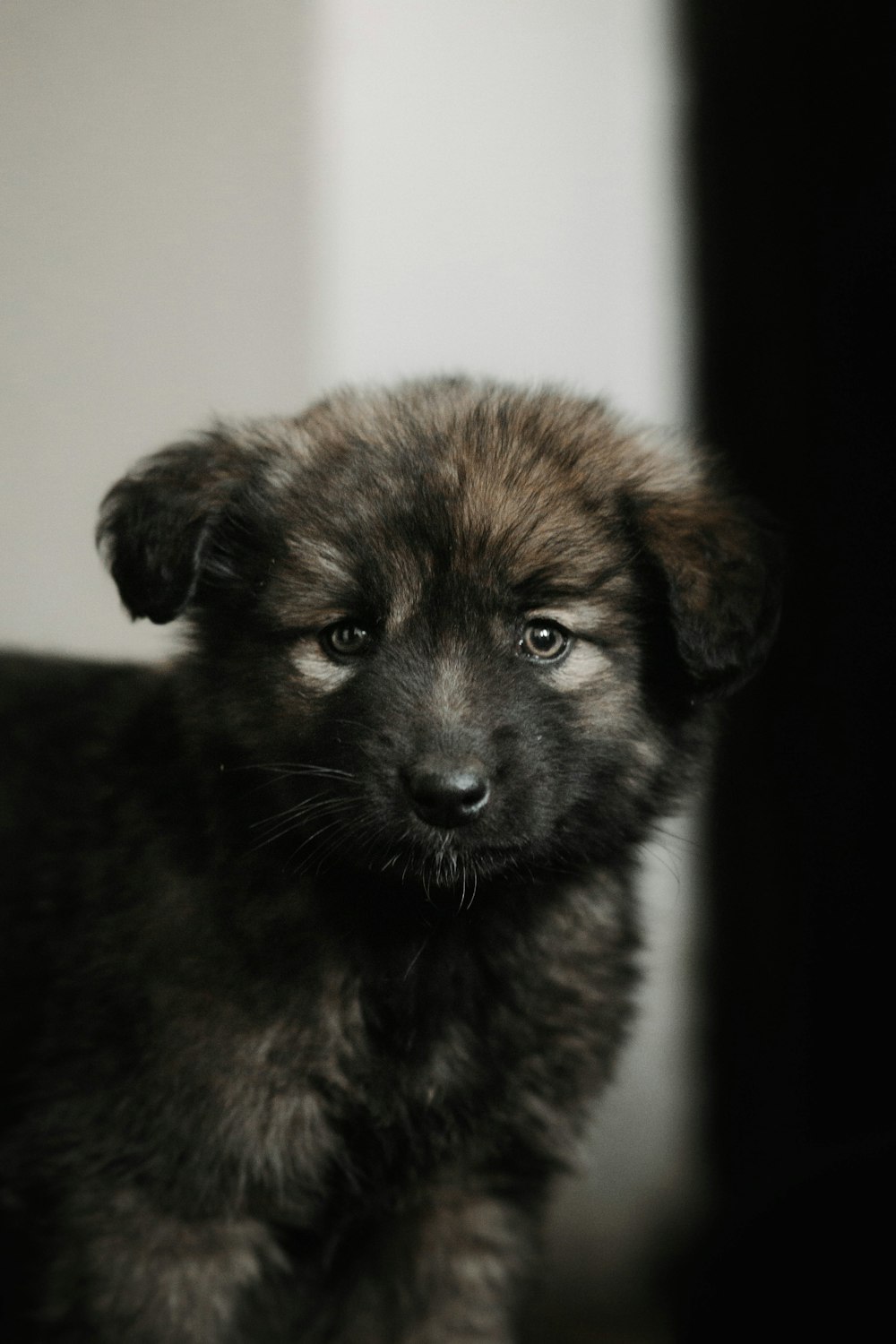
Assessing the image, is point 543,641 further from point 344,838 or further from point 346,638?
point 344,838

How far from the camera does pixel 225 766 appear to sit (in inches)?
68.8

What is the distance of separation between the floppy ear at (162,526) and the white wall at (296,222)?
26 cm

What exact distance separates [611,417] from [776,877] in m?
1.21

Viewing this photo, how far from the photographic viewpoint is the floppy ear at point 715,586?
1.67 meters

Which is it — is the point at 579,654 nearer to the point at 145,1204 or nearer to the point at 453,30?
the point at 145,1204

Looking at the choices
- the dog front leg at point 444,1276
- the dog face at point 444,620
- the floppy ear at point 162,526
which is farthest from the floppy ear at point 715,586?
the dog front leg at point 444,1276

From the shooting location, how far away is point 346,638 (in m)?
1.70

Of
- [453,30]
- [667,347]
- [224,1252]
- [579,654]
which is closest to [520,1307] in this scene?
[224,1252]

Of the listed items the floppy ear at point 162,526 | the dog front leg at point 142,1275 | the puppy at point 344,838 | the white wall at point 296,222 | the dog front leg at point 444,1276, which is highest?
the white wall at point 296,222

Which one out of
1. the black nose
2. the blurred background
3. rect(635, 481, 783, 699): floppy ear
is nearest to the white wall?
the blurred background

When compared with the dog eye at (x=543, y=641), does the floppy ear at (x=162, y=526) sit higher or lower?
higher

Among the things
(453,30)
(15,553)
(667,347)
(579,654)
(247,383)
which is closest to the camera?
(579,654)

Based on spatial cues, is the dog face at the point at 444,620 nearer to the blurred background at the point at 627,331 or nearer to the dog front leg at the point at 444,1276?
the blurred background at the point at 627,331

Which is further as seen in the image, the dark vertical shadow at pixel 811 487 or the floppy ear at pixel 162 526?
the dark vertical shadow at pixel 811 487
